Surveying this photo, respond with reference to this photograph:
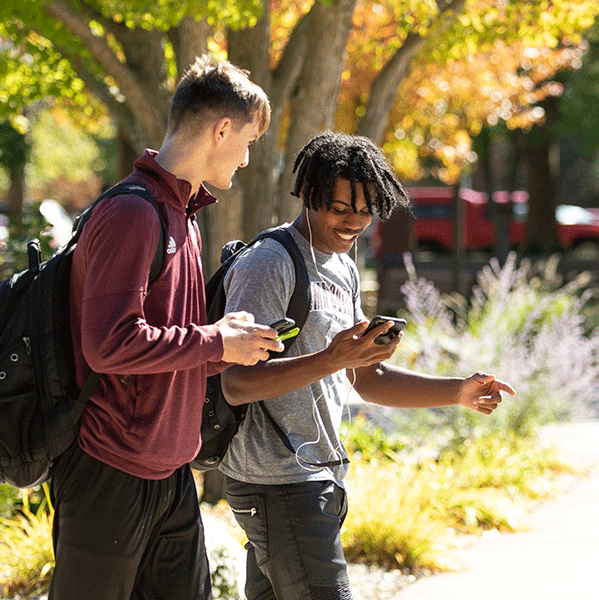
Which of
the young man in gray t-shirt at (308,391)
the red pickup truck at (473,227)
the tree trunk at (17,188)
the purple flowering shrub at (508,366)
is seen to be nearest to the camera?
the young man in gray t-shirt at (308,391)

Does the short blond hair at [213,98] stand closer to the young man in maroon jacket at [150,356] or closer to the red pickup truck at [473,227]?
the young man in maroon jacket at [150,356]

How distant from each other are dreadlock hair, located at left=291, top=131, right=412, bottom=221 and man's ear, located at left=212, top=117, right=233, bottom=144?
416 millimetres

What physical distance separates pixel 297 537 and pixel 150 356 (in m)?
0.80

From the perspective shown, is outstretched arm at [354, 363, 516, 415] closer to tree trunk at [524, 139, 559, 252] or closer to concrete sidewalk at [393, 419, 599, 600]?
concrete sidewalk at [393, 419, 599, 600]

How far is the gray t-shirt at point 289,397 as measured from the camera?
2.33m

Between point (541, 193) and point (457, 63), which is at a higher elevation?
point (457, 63)

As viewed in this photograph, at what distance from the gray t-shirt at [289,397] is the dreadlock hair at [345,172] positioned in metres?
0.15

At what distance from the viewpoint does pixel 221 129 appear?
2.14 m

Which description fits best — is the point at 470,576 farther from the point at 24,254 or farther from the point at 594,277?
the point at 594,277

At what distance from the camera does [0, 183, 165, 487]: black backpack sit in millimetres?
1930

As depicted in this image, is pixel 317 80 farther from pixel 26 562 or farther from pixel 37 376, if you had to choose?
pixel 37 376

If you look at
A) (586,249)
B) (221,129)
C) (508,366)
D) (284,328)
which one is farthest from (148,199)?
(586,249)

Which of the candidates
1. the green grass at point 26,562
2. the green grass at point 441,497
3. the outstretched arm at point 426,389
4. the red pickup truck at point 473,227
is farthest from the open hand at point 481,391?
the red pickup truck at point 473,227

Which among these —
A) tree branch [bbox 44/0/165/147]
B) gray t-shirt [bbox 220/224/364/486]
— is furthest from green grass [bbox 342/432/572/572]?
tree branch [bbox 44/0/165/147]
